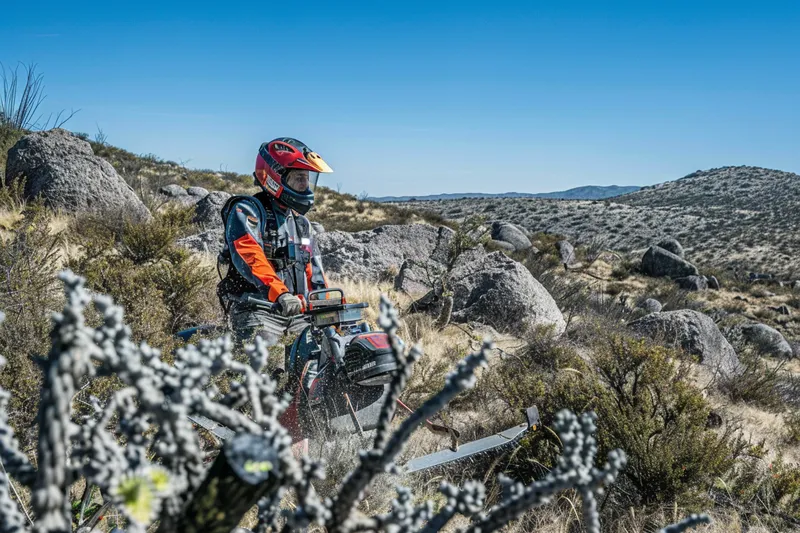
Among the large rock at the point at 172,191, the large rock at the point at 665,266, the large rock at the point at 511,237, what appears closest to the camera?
the large rock at the point at 172,191

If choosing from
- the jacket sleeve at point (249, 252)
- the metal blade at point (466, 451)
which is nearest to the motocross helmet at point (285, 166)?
the jacket sleeve at point (249, 252)

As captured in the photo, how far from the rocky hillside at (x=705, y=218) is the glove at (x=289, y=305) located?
20.1 m

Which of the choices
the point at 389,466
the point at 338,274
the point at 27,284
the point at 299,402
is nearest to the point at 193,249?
the point at 338,274

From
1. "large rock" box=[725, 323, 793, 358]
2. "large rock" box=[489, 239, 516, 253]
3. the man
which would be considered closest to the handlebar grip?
the man

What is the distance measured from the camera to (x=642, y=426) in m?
3.53

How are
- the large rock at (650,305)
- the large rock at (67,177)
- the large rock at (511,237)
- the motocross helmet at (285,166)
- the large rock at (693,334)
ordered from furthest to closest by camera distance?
the large rock at (511,237) < the large rock at (650,305) < the large rock at (67,177) < the large rock at (693,334) < the motocross helmet at (285,166)

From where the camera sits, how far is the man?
12.8 feet

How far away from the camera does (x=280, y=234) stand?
4324 mm

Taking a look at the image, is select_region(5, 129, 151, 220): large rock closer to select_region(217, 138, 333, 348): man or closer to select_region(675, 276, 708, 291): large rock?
select_region(217, 138, 333, 348): man

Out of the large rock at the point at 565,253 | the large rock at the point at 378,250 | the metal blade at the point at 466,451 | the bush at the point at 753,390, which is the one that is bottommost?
the bush at the point at 753,390

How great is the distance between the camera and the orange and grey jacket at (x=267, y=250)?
3.93 meters

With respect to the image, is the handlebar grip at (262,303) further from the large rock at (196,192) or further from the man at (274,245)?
the large rock at (196,192)

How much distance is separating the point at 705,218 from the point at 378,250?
156 ft

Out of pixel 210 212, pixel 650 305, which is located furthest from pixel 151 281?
pixel 650 305
